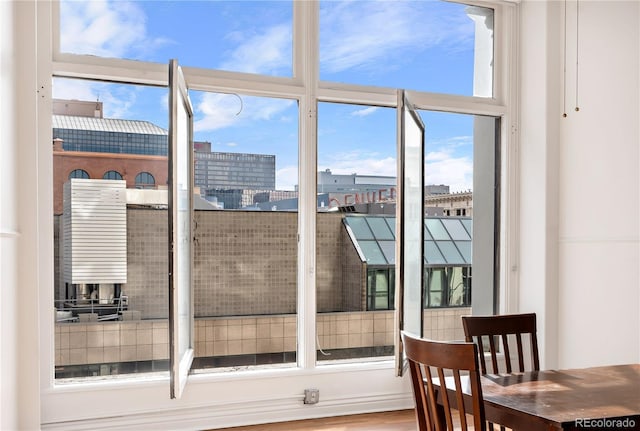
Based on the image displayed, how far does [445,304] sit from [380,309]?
57 cm

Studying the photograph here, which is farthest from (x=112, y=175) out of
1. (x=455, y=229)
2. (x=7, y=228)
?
(x=455, y=229)

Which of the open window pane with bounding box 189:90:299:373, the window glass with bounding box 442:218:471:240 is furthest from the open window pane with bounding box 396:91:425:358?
the open window pane with bounding box 189:90:299:373

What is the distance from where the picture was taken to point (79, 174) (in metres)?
3.63

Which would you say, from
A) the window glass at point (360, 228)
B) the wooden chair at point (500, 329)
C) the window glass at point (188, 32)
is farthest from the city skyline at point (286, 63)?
the wooden chair at point (500, 329)

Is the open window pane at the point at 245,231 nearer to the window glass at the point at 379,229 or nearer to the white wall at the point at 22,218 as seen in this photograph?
the window glass at the point at 379,229

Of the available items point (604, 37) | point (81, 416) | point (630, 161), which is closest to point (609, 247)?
point (630, 161)

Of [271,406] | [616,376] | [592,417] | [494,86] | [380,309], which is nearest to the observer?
[592,417]

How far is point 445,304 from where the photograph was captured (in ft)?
15.1

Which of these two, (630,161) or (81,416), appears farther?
(630,161)

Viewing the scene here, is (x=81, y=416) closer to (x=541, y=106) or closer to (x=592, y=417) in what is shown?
(x=592, y=417)

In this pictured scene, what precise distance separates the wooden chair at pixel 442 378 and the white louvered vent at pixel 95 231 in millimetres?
2249

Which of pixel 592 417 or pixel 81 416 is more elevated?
pixel 592 417

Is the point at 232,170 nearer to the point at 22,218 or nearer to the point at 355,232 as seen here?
the point at 355,232

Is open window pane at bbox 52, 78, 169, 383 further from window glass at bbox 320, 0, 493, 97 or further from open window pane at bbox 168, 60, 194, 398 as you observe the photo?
window glass at bbox 320, 0, 493, 97
